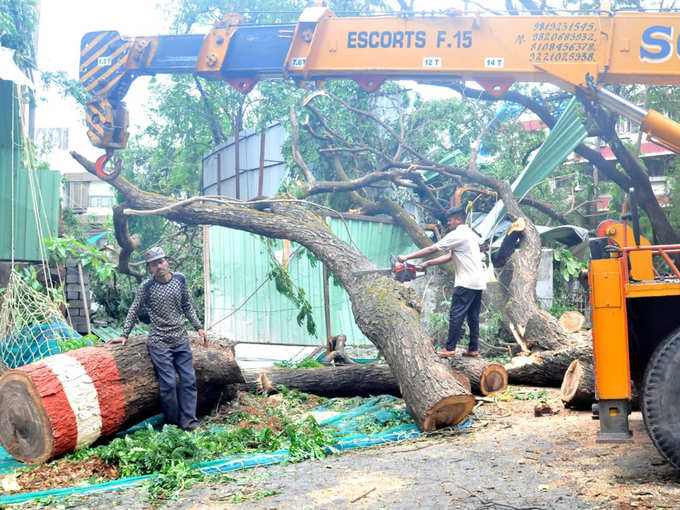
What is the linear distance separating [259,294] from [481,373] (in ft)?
20.3

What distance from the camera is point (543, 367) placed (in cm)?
831

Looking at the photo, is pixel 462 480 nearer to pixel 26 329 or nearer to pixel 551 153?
pixel 26 329

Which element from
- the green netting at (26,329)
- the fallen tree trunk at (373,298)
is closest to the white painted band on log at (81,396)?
the green netting at (26,329)

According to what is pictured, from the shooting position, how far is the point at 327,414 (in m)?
7.37

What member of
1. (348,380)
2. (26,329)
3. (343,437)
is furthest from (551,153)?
(26,329)

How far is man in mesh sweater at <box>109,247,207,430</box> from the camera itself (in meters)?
6.57

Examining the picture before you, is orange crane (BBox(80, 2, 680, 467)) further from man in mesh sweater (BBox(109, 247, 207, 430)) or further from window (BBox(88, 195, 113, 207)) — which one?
window (BBox(88, 195, 113, 207))

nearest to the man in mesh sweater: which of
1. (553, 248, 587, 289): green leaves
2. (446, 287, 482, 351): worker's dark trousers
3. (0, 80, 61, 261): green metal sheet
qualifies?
(446, 287, 482, 351): worker's dark trousers

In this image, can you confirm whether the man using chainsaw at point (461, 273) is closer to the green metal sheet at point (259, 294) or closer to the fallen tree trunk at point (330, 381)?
the fallen tree trunk at point (330, 381)

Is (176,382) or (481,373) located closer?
(176,382)

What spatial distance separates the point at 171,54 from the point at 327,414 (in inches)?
205

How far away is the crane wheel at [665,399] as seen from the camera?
4.35 meters

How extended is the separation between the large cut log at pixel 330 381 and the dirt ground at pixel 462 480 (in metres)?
1.97

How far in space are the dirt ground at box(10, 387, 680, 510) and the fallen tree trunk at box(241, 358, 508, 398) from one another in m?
1.72
